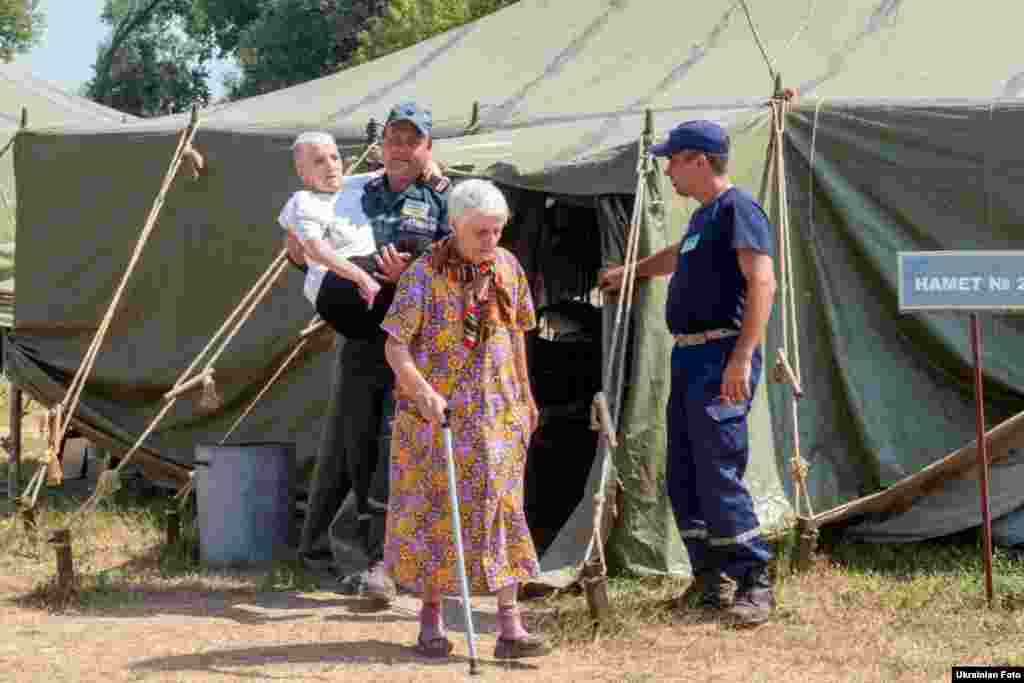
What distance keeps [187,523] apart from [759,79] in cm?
337

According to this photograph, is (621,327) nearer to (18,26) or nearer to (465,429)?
(465,429)

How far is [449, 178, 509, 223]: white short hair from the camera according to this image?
5059 mm

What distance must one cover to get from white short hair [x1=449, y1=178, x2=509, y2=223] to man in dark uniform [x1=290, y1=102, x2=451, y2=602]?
2.81 feet

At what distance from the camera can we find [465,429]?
17.0 ft

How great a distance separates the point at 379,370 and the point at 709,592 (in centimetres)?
148

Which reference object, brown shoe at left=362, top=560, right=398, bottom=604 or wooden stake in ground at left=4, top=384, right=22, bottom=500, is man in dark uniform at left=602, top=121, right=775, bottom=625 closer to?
brown shoe at left=362, top=560, right=398, bottom=604

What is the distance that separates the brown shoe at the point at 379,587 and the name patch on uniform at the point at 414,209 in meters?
1.29

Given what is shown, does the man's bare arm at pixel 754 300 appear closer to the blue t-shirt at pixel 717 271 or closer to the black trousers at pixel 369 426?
the blue t-shirt at pixel 717 271

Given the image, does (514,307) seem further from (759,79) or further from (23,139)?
(23,139)

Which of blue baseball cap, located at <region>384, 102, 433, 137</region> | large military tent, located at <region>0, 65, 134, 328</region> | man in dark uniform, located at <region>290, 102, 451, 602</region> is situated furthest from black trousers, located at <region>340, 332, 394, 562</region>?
large military tent, located at <region>0, 65, 134, 328</region>

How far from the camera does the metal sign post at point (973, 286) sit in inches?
227

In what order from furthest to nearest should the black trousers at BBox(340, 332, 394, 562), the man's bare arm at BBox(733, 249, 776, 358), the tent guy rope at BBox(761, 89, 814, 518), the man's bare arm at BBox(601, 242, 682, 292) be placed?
the tent guy rope at BBox(761, 89, 814, 518) < the black trousers at BBox(340, 332, 394, 562) < the man's bare arm at BBox(601, 242, 682, 292) < the man's bare arm at BBox(733, 249, 776, 358)

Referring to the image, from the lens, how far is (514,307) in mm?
5266

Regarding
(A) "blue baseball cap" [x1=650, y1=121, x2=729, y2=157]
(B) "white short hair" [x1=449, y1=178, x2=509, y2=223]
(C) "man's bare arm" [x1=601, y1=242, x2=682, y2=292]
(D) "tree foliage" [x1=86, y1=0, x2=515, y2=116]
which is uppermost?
(D) "tree foliage" [x1=86, y1=0, x2=515, y2=116]
